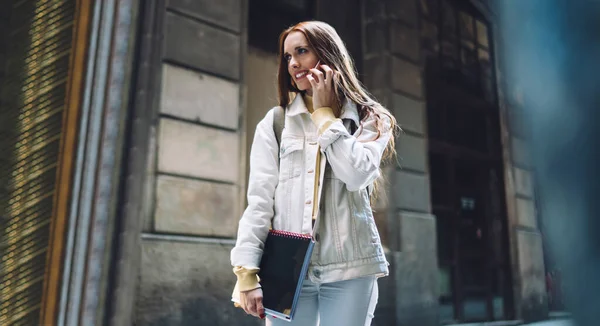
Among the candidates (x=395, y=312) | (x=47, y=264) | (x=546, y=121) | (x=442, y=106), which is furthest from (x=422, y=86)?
(x=546, y=121)

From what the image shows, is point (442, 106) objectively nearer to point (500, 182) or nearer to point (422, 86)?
point (422, 86)

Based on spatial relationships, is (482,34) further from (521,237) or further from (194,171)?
(194,171)

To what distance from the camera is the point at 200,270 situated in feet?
13.5

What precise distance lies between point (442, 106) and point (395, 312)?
313 centimetres

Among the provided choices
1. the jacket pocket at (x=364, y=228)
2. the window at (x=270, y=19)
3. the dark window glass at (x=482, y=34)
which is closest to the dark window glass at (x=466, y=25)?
the dark window glass at (x=482, y=34)

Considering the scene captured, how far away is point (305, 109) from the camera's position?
6.25 ft

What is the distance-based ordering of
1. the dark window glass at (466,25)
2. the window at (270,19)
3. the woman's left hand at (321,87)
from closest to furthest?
the woman's left hand at (321,87) < the window at (270,19) < the dark window glass at (466,25)

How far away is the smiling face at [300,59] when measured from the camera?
1890mm

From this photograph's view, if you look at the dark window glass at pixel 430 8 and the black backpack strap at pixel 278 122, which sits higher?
the dark window glass at pixel 430 8

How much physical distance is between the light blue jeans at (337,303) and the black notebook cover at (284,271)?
0.10 meters

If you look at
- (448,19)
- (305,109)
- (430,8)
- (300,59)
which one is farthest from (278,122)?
(448,19)

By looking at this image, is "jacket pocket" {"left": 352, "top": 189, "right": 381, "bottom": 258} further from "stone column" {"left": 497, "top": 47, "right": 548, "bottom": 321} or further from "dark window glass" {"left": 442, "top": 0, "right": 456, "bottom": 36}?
"dark window glass" {"left": 442, "top": 0, "right": 456, "bottom": 36}

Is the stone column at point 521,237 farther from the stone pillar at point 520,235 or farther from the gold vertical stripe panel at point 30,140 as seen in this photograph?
the gold vertical stripe panel at point 30,140

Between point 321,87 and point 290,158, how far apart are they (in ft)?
0.90
